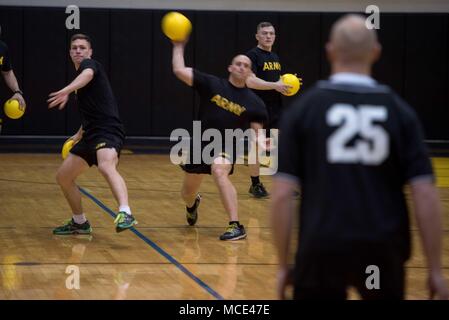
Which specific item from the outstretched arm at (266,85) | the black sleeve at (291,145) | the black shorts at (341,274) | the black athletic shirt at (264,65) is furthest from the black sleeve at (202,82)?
the black shorts at (341,274)

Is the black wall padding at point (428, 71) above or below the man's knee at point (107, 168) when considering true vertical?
above

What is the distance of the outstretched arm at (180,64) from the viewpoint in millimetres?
7893

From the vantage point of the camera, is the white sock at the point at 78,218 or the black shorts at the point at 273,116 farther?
the black shorts at the point at 273,116

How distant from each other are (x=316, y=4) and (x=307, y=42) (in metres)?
0.85

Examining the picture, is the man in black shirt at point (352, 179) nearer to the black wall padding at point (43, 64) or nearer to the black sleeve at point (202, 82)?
the black sleeve at point (202, 82)

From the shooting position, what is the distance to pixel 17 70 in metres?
18.5

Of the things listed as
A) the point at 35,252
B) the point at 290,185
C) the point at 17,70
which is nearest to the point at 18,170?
the point at 17,70

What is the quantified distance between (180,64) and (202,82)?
735 millimetres

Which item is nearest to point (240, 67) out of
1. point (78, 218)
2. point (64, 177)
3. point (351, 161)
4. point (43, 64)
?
point (64, 177)

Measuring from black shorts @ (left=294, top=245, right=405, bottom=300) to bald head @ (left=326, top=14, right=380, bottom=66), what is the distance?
80 centimetres

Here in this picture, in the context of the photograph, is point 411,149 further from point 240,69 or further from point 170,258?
point 240,69

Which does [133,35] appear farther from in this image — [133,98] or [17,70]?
[17,70]

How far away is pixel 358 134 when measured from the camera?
3.64 m

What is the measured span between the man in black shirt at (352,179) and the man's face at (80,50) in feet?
18.8
